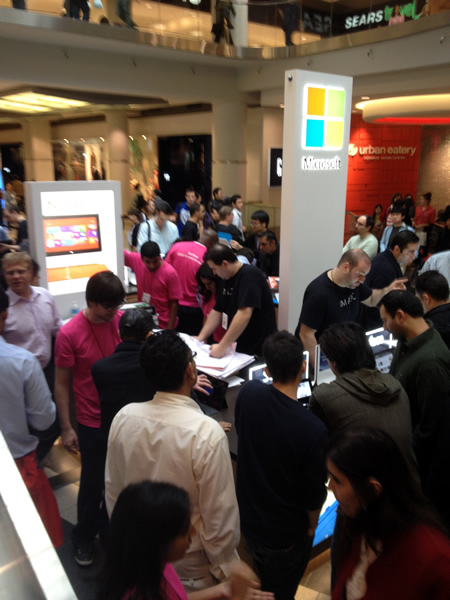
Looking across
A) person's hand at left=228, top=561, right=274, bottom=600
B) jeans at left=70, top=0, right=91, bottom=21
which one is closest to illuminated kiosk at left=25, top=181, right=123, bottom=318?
person's hand at left=228, top=561, right=274, bottom=600

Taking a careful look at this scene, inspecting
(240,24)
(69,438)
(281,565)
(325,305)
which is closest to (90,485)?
(69,438)

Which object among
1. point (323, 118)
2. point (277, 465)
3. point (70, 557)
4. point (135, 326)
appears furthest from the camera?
point (323, 118)

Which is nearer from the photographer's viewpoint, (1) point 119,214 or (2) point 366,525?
(2) point 366,525

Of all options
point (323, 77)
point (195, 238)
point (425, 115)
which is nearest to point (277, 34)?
point (425, 115)

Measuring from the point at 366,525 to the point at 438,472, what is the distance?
1.13 metres

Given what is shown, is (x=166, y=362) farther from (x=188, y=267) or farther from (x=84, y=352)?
(x=188, y=267)

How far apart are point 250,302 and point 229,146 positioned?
939cm

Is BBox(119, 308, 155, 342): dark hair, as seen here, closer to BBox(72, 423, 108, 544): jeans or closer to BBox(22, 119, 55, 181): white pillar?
BBox(72, 423, 108, 544): jeans

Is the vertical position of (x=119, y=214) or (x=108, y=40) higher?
(x=108, y=40)

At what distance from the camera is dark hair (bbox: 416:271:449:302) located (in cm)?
291

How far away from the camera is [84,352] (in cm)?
270

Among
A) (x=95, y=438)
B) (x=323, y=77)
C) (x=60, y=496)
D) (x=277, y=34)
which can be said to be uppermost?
(x=277, y=34)

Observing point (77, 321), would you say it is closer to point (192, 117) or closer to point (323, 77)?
point (323, 77)

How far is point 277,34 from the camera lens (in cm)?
988
